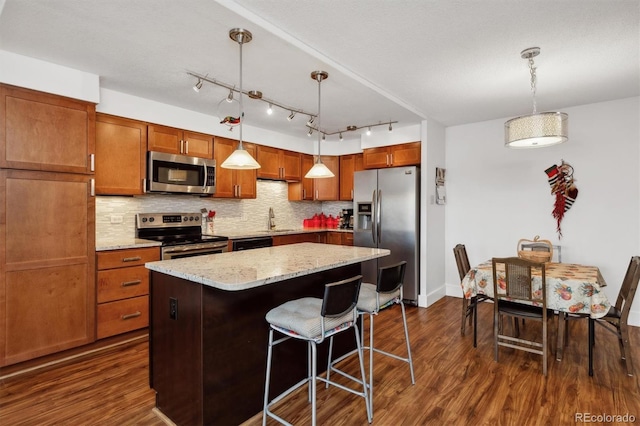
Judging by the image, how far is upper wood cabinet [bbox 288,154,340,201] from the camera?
5418 millimetres

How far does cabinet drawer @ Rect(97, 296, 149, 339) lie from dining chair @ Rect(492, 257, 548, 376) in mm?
3178

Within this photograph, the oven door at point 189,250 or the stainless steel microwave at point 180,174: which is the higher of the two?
the stainless steel microwave at point 180,174

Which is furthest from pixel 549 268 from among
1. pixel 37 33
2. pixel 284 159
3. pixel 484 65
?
pixel 37 33

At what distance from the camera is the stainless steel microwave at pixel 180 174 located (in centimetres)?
354

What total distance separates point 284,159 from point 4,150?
317cm

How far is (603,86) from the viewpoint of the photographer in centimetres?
327

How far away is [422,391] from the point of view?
2.31 meters

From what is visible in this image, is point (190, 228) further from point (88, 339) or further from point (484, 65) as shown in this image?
point (484, 65)

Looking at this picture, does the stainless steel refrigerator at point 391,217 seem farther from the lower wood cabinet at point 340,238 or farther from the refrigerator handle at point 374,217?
the lower wood cabinet at point 340,238

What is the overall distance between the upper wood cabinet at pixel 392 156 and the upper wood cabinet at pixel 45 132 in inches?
133

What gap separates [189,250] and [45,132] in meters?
1.56

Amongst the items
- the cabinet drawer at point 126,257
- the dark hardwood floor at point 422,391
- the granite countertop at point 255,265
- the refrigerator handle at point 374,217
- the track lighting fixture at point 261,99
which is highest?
the track lighting fixture at point 261,99

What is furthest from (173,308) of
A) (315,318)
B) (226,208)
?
(226,208)

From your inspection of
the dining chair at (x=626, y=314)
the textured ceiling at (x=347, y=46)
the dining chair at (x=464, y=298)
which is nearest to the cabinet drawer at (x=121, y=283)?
the textured ceiling at (x=347, y=46)
